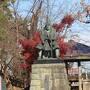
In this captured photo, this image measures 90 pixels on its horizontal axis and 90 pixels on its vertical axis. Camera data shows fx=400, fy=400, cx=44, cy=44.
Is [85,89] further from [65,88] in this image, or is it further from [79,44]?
[79,44]

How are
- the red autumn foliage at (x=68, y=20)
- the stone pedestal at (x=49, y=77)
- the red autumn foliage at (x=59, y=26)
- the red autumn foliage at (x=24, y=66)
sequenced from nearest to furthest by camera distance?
the stone pedestal at (x=49, y=77) < the red autumn foliage at (x=24, y=66) < the red autumn foliage at (x=68, y=20) < the red autumn foliage at (x=59, y=26)

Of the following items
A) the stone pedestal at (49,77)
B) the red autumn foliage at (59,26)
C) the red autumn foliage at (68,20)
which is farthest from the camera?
the red autumn foliage at (59,26)

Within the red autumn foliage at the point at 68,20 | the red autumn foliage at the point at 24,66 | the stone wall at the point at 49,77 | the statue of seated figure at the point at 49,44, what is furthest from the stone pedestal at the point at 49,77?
the red autumn foliage at the point at 68,20

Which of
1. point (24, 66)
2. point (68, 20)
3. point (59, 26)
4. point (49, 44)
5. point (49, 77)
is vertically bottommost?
point (49, 77)

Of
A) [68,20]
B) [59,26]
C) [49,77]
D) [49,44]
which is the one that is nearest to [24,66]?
[59,26]

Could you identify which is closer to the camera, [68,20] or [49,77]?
[49,77]

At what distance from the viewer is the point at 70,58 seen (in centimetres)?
2384

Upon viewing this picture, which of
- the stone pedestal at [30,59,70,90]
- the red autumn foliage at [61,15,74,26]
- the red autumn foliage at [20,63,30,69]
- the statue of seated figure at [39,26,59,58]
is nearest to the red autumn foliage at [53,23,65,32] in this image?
the red autumn foliage at [61,15,74,26]

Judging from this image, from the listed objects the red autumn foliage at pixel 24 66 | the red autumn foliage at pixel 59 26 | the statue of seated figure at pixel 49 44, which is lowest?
the red autumn foliage at pixel 24 66

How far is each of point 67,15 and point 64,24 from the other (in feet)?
3.04

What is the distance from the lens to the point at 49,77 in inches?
790

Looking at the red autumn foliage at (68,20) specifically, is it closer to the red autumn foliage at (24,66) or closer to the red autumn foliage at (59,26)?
the red autumn foliage at (59,26)

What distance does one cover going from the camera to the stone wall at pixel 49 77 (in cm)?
1991

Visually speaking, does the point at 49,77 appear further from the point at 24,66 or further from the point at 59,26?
the point at 59,26
